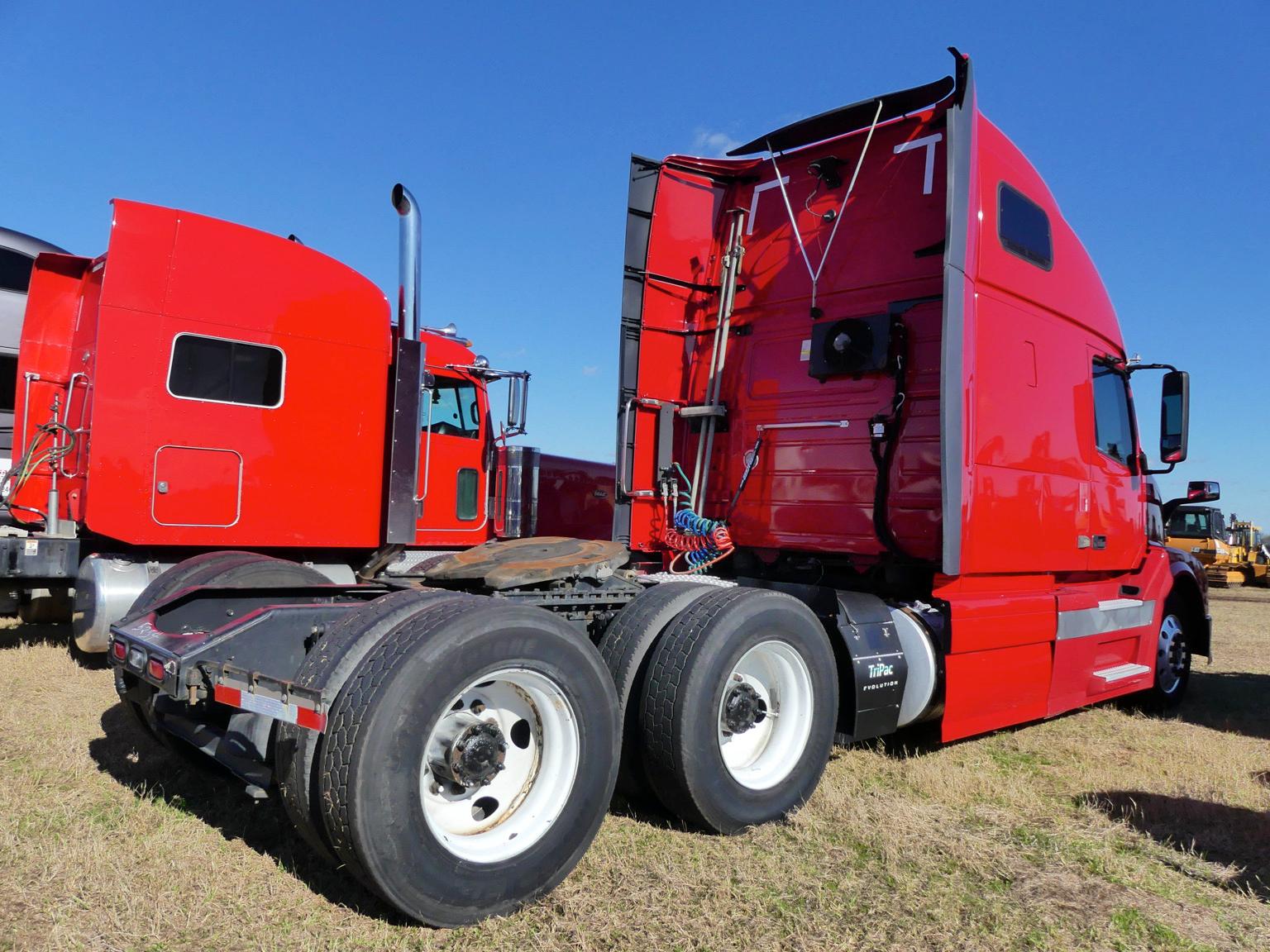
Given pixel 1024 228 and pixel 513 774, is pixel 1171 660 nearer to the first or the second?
pixel 1024 228

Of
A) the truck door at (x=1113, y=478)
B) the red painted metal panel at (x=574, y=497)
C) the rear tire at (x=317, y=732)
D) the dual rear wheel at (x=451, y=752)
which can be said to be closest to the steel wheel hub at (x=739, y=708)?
the dual rear wheel at (x=451, y=752)

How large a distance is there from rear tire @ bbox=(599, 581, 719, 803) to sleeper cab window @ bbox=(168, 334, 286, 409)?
396cm

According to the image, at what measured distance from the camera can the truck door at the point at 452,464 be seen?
300 inches

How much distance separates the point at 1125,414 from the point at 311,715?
5854 mm

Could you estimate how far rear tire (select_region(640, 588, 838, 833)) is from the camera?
3.51 meters

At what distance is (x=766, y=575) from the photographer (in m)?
5.73

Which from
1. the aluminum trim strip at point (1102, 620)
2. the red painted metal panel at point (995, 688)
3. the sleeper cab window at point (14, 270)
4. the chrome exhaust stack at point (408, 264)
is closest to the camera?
the red painted metal panel at point (995, 688)

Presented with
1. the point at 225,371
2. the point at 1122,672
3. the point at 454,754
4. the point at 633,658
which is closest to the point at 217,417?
the point at 225,371

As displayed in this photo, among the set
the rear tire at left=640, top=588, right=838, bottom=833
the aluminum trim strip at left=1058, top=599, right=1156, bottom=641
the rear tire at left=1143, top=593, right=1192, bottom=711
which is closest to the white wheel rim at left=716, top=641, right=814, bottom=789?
the rear tire at left=640, top=588, right=838, bottom=833

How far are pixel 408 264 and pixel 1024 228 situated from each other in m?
4.22

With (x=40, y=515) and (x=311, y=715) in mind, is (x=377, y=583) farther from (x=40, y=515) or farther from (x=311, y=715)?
(x=40, y=515)

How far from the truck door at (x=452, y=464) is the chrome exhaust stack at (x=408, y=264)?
0.73m

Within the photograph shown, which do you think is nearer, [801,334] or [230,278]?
[801,334]

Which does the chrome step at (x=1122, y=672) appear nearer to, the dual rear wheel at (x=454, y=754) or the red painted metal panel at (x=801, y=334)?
the red painted metal panel at (x=801, y=334)
